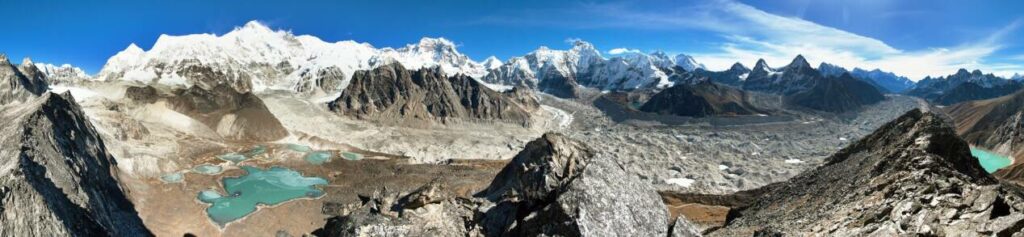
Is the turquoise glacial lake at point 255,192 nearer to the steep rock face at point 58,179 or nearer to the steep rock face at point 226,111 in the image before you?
the steep rock face at point 58,179

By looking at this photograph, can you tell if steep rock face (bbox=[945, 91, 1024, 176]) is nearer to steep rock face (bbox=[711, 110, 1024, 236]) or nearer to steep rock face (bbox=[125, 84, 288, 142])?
steep rock face (bbox=[711, 110, 1024, 236])

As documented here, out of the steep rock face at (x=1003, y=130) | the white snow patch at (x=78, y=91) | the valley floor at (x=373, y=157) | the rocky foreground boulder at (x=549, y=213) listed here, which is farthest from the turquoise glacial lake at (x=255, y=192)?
the steep rock face at (x=1003, y=130)

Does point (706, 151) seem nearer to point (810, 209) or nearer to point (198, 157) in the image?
point (198, 157)

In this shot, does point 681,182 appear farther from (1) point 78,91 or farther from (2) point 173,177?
(1) point 78,91

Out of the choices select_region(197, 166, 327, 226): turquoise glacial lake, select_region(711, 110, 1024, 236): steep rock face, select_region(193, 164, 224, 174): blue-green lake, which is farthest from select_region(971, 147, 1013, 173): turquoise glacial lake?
select_region(193, 164, 224, 174): blue-green lake

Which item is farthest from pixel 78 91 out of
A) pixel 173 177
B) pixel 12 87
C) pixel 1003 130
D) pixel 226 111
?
pixel 1003 130

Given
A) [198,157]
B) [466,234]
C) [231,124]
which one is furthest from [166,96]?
[466,234]
